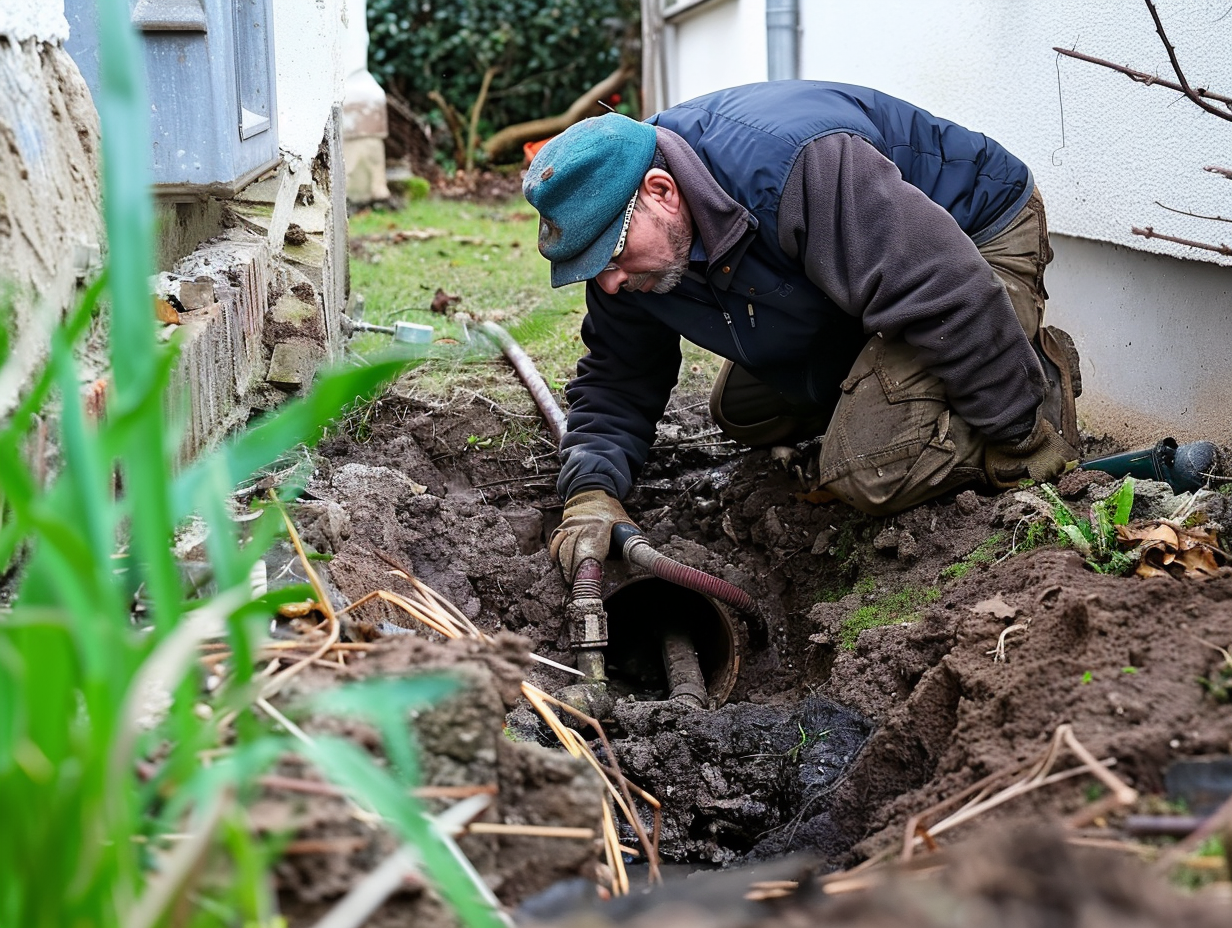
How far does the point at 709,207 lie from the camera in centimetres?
272

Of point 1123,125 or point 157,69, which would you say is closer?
point 157,69

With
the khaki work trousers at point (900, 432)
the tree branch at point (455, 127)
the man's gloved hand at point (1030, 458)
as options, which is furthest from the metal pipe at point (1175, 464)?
the tree branch at point (455, 127)

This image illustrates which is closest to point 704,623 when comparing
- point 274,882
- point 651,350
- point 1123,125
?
point 651,350

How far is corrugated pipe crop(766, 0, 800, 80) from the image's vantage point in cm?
590

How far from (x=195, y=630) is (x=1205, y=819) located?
1021mm

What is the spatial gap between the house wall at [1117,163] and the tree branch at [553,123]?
6.15m

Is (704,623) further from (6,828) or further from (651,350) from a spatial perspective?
(6,828)

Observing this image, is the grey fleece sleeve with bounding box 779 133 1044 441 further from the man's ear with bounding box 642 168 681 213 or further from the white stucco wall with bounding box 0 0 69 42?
the white stucco wall with bounding box 0 0 69 42

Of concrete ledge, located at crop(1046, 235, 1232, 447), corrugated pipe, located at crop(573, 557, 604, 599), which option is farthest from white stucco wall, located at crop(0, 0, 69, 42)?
concrete ledge, located at crop(1046, 235, 1232, 447)

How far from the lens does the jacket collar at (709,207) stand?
2.71m

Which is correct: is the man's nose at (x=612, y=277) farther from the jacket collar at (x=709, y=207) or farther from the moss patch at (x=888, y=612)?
the moss patch at (x=888, y=612)

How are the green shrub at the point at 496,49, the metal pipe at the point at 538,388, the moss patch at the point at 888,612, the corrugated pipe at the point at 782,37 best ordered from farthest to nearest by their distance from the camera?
1. the green shrub at the point at 496,49
2. the corrugated pipe at the point at 782,37
3. the metal pipe at the point at 538,388
4. the moss patch at the point at 888,612

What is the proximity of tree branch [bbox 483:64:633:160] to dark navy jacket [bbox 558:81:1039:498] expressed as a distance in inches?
304

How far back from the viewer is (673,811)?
2240 mm
